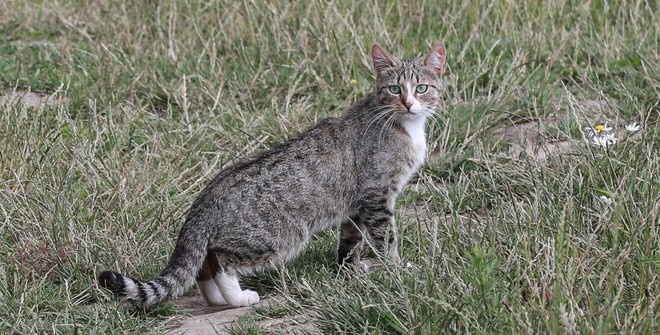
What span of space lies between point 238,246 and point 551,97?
2.95m

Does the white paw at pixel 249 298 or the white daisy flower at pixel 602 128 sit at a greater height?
the white daisy flower at pixel 602 128

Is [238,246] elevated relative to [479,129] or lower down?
elevated

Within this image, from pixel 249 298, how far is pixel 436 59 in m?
1.70

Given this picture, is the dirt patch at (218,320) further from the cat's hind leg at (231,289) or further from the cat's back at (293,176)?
the cat's back at (293,176)

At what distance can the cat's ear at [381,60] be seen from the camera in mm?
6121

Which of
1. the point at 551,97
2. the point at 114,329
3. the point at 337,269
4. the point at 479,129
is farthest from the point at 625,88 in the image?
the point at 114,329

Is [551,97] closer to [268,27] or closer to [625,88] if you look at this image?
[625,88]

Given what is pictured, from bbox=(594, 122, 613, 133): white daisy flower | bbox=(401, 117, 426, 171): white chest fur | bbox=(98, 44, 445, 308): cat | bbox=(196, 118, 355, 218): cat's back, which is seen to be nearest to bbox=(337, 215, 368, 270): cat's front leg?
bbox=(98, 44, 445, 308): cat

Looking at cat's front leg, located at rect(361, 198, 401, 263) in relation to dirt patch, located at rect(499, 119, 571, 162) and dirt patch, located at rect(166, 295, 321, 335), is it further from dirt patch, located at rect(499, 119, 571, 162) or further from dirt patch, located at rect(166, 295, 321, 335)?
dirt patch, located at rect(499, 119, 571, 162)

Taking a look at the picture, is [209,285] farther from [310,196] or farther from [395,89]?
[395,89]

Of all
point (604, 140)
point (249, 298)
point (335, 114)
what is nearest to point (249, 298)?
point (249, 298)

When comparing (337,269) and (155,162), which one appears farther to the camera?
(155,162)

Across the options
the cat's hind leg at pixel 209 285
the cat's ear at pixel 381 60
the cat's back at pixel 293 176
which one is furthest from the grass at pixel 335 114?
the cat's ear at pixel 381 60

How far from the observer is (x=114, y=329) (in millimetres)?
5047
